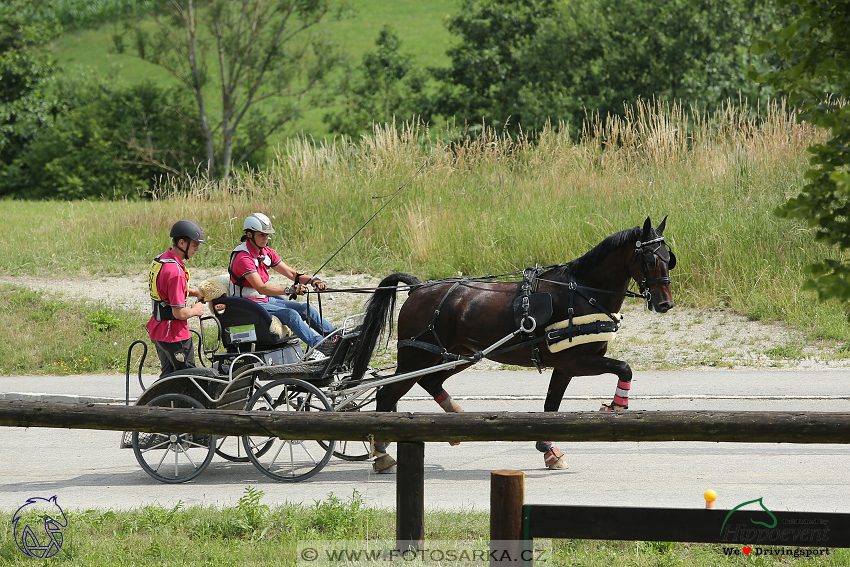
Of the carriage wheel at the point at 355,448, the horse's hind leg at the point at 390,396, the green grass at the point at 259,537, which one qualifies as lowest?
the carriage wheel at the point at 355,448

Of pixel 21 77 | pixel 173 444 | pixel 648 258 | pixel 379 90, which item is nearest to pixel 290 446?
pixel 173 444

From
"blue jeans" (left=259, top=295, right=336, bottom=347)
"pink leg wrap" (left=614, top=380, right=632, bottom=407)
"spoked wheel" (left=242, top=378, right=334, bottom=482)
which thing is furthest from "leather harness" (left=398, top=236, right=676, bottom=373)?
"blue jeans" (left=259, top=295, right=336, bottom=347)

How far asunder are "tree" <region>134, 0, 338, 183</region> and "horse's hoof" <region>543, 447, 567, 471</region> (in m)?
29.8

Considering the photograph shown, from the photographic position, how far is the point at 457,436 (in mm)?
3977

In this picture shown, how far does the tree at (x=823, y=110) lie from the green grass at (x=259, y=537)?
2.40 m

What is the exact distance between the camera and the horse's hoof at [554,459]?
684cm

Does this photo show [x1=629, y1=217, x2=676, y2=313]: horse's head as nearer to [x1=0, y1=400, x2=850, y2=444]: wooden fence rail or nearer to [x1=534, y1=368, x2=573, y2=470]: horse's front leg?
[x1=534, y1=368, x2=573, y2=470]: horse's front leg

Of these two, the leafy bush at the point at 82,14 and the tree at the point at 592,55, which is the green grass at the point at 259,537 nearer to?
the tree at the point at 592,55

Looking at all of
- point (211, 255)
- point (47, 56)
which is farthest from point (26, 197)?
point (211, 255)

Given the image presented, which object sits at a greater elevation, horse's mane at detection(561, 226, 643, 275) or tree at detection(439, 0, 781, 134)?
tree at detection(439, 0, 781, 134)

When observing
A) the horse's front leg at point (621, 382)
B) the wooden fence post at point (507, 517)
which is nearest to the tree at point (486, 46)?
the horse's front leg at point (621, 382)

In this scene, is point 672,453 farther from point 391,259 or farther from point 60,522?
point 391,259

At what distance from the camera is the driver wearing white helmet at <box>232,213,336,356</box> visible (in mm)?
7691

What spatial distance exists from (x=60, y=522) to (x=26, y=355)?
7373mm
